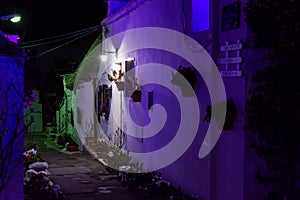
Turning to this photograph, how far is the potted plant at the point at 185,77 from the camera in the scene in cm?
893

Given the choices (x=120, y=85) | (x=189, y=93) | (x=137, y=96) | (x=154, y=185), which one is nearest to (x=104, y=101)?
(x=120, y=85)

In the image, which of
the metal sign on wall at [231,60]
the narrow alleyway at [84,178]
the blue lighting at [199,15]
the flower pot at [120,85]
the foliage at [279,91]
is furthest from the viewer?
the flower pot at [120,85]

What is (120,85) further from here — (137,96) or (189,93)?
(189,93)

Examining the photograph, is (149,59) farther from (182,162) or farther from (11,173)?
(11,173)

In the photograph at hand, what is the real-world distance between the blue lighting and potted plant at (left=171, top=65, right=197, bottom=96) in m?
0.90

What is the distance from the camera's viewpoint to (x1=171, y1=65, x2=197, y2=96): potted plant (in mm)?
8930

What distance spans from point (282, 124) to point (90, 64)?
41.8 feet

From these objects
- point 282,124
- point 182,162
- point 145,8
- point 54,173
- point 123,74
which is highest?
point 145,8

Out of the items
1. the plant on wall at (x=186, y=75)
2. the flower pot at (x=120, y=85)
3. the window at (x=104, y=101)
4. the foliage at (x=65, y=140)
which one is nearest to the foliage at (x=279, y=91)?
the plant on wall at (x=186, y=75)

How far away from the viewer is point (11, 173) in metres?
6.37

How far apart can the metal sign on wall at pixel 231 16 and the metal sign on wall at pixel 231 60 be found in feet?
1.06

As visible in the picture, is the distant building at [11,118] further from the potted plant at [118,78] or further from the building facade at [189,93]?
the potted plant at [118,78]

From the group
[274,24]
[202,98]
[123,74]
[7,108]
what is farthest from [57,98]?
[274,24]

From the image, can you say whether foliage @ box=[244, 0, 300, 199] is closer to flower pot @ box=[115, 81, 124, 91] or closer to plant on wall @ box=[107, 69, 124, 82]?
flower pot @ box=[115, 81, 124, 91]
